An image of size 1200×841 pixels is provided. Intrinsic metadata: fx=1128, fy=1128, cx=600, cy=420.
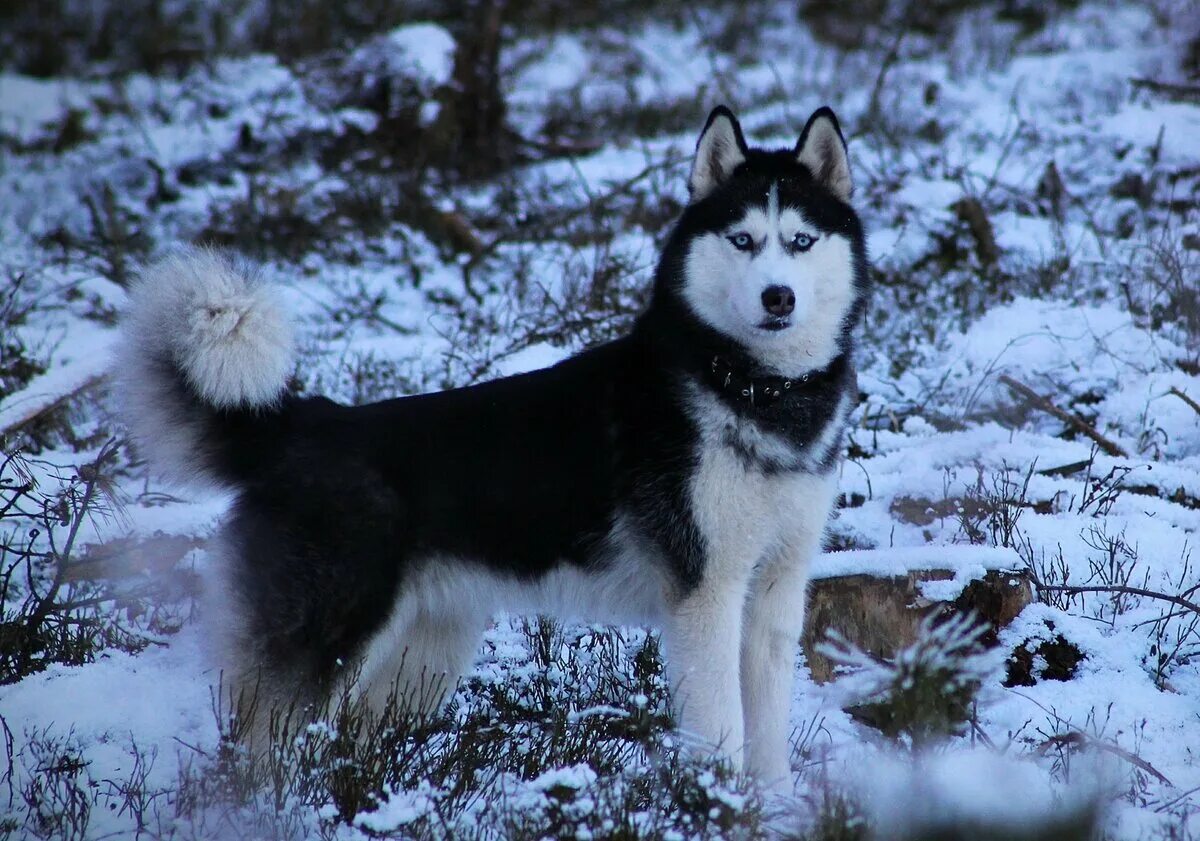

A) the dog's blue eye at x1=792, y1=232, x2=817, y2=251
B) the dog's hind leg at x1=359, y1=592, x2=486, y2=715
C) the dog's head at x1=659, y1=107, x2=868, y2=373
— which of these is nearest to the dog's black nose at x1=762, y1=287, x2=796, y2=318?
the dog's head at x1=659, y1=107, x2=868, y2=373

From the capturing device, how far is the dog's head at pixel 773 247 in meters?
3.54

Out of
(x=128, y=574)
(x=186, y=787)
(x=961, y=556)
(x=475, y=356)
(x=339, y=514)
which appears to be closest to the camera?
(x=186, y=787)

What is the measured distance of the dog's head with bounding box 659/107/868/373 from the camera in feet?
11.6

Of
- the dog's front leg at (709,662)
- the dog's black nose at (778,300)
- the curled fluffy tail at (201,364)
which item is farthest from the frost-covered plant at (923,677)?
the curled fluffy tail at (201,364)

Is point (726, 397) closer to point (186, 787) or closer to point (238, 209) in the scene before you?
point (186, 787)

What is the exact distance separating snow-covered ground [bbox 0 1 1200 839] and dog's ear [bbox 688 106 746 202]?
1.46m

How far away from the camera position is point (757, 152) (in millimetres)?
3877

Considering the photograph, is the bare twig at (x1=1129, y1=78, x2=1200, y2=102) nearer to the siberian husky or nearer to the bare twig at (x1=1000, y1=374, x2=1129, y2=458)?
the bare twig at (x1=1000, y1=374, x2=1129, y2=458)

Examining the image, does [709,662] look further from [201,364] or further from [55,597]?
[55,597]

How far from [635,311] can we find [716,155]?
2.44 meters

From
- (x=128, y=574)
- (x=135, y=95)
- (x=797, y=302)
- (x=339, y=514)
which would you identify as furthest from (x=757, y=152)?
(x=135, y=95)

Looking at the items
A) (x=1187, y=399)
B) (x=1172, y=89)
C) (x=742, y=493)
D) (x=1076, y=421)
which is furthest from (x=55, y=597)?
(x=1172, y=89)

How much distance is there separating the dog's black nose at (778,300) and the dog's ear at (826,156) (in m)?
0.58

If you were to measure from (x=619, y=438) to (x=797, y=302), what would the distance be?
0.71 metres
